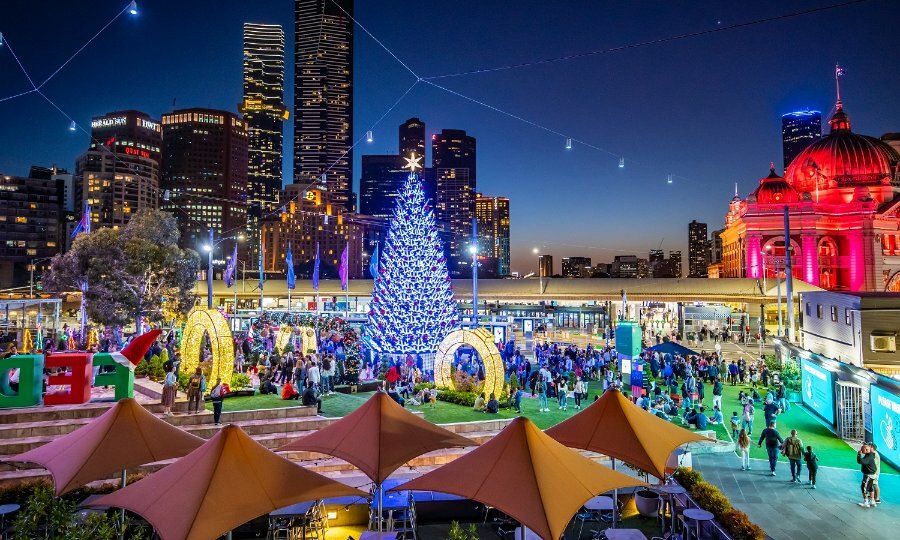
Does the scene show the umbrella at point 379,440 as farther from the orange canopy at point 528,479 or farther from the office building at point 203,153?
the office building at point 203,153

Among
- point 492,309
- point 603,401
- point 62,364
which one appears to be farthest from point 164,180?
point 603,401

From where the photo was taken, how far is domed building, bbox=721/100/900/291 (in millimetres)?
58750

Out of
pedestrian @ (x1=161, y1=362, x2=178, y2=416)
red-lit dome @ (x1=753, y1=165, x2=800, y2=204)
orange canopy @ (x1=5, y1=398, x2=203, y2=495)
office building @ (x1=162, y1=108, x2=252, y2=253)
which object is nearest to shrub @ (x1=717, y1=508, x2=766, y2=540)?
orange canopy @ (x1=5, y1=398, x2=203, y2=495)

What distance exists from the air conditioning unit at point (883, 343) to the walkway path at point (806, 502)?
779 cm

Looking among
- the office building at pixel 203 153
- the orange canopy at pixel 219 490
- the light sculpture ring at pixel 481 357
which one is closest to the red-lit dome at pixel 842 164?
the light sculpture ring at pixel 481 357

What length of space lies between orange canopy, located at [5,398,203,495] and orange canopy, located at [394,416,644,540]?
12.9 feet

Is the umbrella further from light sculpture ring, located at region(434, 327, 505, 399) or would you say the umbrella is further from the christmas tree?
the christmas tree

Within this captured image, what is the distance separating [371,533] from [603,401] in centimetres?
418

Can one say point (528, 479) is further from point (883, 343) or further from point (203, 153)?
point (203, 153)

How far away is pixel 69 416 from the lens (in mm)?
13727

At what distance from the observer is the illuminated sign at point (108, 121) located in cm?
15762

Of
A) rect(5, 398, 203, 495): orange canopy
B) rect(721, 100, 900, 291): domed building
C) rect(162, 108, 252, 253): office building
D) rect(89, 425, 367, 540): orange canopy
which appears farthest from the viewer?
rect(162, 108, 252, 253): office building

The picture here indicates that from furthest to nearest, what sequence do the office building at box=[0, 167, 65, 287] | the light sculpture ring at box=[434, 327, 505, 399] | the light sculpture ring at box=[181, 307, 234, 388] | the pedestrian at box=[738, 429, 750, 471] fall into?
the office building at box=[0, 167, 65, 287] < the light sculpture ring at box=[434, 327, 505, 399] < the light sculpture ring at box=[181, 307, 234, 388] < the pedestrian at box=[738, 429, 750, 471]

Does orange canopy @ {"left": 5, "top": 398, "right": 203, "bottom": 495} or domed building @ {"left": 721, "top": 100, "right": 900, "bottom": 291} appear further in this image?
domed building @ {"left": 721, "top": 100, "right": 900, "bottom": 291}
